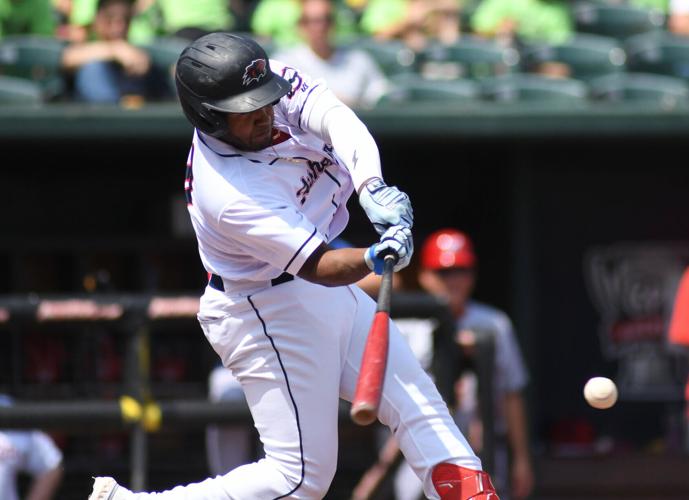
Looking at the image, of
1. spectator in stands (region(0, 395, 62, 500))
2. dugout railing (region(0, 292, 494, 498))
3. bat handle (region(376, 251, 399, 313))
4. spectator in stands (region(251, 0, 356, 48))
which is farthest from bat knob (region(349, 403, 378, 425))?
spectator in stands (region(251, 0, 356, 48))

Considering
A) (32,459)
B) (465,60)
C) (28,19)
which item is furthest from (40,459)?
(465,60)

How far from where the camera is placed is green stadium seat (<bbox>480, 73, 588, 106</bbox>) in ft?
20.6

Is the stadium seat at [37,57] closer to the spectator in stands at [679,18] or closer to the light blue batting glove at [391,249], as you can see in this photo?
the spectator in stands at [679,18]

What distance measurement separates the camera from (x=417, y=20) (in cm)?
734

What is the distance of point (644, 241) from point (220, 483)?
3853 mm

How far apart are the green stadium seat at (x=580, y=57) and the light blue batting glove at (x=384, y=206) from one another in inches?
161

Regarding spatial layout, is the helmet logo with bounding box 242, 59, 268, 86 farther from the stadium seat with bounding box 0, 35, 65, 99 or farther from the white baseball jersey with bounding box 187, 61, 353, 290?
the stadium seat with bounding box 0, 35, 65, 99

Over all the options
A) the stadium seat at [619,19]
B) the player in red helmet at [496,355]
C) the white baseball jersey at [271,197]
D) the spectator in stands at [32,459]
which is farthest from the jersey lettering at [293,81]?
the stadium seat at [619,19]

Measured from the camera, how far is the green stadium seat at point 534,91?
628 centimetres

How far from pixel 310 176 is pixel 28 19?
402cm

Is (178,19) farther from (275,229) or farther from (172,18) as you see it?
(275,229)

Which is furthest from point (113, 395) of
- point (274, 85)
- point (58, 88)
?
point (274, 85)

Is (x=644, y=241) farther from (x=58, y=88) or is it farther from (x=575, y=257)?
(x=58, y=88)

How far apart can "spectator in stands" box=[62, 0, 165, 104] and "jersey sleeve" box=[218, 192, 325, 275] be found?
314 centimetres
